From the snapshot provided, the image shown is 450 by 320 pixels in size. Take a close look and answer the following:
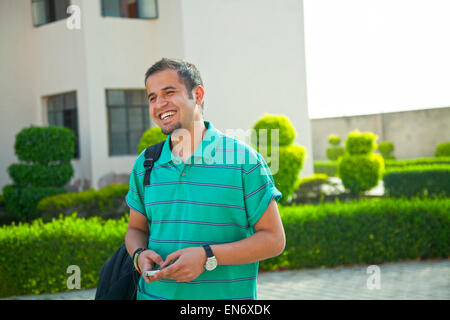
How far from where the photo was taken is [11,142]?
1289cm

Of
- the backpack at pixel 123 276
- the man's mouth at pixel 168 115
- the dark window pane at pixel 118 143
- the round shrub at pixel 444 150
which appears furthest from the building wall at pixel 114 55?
the round shrub at pixel 444 150

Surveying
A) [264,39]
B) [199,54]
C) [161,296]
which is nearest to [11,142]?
[199,54]

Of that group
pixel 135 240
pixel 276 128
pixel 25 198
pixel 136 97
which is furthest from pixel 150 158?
pixel 136 97

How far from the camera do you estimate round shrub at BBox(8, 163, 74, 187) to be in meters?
10.9

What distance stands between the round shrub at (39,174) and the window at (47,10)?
4.10 meters

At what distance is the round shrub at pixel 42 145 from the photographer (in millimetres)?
10883

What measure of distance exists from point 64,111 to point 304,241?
305 inches

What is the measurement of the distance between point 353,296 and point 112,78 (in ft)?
26.9

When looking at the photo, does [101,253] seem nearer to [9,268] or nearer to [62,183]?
[9,268]

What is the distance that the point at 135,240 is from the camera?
7.30 feet

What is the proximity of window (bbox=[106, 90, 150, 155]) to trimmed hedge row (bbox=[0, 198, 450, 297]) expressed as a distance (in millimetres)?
5033

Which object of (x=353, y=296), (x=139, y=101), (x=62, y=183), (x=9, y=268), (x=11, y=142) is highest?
(x=139, y=101)

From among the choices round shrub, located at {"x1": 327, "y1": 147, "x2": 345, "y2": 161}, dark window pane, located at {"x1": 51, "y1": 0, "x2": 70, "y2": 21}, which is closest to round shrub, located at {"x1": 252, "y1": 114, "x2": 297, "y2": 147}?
dark window pane, located at {"x1": 51, "y1": 0, "x2": 70, "y2": 21}
